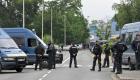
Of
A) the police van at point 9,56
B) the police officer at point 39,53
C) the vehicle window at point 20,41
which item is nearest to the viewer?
the police van at point 9,56

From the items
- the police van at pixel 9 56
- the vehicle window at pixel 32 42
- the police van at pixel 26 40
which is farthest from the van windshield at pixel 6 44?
the vehicle window at pixel 32 42

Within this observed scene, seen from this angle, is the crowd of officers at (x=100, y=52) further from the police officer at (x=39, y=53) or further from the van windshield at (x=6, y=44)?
the van windshield at (x=6, y=44)

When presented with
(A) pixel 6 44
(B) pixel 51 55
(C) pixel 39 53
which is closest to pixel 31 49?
(B) pixel 51 55

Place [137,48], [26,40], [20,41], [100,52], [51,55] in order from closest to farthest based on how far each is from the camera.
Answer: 1. [137,48]
2. [100,52]
3. [51,55]
4. [26,40]
5. [20,41]

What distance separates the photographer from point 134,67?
33250 mm

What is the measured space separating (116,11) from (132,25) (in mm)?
46089

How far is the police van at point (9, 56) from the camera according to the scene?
30.6 metres

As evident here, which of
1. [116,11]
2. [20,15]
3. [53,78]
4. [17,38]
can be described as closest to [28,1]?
[20,15]

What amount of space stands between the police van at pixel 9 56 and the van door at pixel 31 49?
4038 millimetres

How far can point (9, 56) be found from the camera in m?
30.7

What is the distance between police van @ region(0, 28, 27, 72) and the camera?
30.6m

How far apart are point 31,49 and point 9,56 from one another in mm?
5947

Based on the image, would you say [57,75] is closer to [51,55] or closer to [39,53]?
[39,53]

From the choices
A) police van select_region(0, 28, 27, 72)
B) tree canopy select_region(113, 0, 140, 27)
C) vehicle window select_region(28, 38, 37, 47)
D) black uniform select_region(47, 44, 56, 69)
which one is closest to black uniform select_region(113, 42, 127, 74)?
police van select_region(0, 28, 27, 72)
